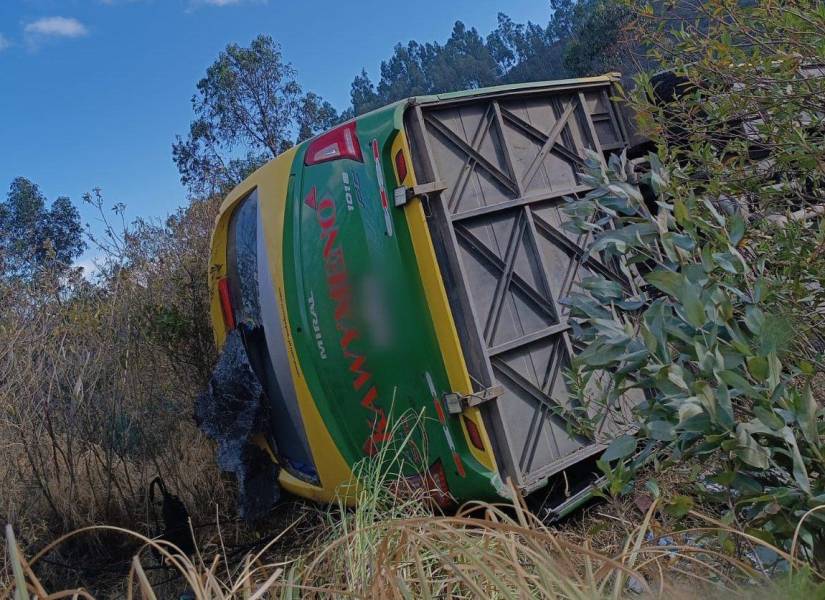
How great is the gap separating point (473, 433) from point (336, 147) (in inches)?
69.7

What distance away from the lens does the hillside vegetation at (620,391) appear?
1.55m

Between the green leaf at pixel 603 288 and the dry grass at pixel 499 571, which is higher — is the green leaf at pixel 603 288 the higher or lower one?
the higher one

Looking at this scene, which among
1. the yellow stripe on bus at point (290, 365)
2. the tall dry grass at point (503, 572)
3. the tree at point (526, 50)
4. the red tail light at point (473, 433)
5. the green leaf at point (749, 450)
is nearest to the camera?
the tall dry grass at point (503, 572)

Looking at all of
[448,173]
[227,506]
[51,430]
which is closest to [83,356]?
[51,430]

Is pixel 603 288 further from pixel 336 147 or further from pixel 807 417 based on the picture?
pixel 336 147

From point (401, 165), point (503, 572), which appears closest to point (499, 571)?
point (503, 572)

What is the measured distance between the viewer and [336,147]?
432 centimetres

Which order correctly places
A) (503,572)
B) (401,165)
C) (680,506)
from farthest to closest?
(401,165), (680,506), (503,572)

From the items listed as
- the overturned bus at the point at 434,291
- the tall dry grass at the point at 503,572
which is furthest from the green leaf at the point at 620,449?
the overturned bus at the point at 434,291

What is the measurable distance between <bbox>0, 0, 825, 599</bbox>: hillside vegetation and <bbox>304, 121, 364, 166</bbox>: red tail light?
1.48m

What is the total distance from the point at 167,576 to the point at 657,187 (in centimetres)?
379

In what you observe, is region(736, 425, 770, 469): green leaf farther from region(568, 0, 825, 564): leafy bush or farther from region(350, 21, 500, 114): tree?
region(350, 21, 500, 114): tree

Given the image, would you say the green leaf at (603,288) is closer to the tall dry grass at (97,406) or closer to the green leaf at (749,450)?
the green leaf at (749,450)

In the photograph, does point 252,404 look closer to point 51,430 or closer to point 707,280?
point 51,430
